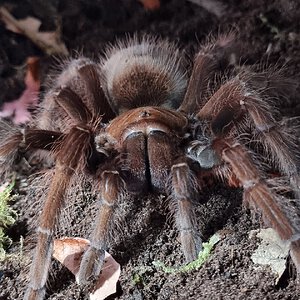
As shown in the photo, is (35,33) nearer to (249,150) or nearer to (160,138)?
(160,138)

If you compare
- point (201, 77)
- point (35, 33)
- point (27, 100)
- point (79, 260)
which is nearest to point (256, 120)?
point (201, 77)

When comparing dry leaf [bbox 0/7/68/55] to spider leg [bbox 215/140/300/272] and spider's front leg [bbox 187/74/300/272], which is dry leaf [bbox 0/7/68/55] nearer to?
spider's front leg [bbox 187/74/300/272]

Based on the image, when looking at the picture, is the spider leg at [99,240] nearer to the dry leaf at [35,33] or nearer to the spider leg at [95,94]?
the spider leg at [95,94]

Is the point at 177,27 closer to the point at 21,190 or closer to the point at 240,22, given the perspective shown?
the point at 240,22

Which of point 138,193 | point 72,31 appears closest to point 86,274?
point 138,193

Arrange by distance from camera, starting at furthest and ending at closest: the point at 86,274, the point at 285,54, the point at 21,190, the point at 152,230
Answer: the point at 285,54
the point at 21,190
the point at 152,230
the point at 86,274

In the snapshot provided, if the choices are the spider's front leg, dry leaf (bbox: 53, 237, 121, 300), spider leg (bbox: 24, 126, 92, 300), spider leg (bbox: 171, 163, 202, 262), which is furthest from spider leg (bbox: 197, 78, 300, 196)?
dry leaf (bbox: 53, 237, 121, 300)
